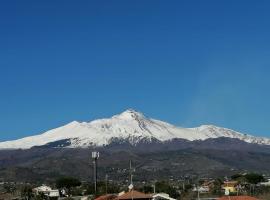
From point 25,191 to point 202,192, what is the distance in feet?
132

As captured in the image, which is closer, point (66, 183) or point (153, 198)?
point (153, 198)

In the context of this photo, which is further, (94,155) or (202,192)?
(202,192)

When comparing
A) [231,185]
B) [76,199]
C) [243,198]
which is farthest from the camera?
[231,185]

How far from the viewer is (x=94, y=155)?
5866 inches

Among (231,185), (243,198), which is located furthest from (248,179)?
(243,198)

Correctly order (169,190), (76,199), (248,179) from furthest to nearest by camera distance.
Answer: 1. (248,179)
2. (169,190)
3. (76,199)

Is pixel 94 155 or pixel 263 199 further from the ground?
pixel 94 155

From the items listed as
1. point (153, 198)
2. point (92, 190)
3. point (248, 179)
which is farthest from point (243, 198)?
point (248, 179)

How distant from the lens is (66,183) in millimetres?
192000

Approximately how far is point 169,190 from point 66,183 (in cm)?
5031

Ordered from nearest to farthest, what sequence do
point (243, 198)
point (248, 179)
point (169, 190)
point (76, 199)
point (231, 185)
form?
point (243, 198) → point (76, 199) → point (169, 190) → point (231, 185) → point (248, 179)

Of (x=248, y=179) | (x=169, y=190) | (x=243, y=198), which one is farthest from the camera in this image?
(x=248, y=179)

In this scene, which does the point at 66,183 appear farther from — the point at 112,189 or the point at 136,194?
the point at 136,194

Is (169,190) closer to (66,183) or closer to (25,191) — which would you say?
(25,191)
